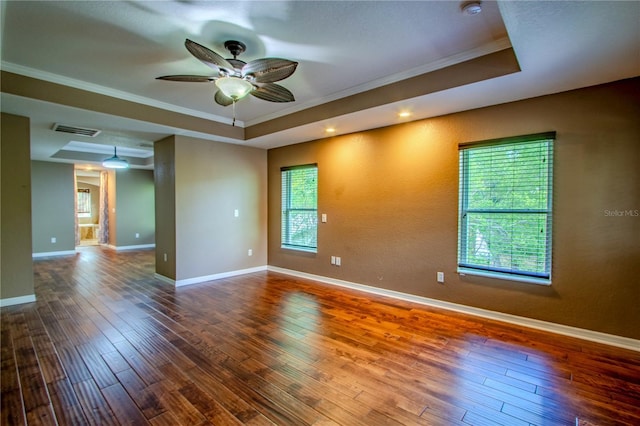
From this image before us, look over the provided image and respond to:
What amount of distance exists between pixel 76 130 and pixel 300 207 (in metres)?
3.81

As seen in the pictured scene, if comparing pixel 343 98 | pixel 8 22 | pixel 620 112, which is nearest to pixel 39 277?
pixel 8 22

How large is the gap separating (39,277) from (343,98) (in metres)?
6.26

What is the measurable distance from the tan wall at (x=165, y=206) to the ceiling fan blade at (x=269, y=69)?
2884mm

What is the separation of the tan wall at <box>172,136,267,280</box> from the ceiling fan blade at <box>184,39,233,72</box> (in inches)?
109

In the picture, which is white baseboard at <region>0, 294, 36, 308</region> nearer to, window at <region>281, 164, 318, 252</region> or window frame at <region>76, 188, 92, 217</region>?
window at <region>281, 164, 318, 252</region>

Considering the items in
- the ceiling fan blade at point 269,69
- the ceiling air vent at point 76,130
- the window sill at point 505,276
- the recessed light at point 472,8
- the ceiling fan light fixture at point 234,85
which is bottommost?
the window sill at point 505,276

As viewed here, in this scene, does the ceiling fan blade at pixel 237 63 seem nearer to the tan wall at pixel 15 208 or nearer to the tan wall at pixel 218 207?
the tan wall at pixel 218 207

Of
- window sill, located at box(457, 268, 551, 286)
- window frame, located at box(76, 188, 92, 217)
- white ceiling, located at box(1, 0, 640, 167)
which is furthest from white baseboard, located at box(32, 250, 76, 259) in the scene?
window sill, located at box(457, 268, 551, 286)

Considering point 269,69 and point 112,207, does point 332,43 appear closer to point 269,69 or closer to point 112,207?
point 269,69

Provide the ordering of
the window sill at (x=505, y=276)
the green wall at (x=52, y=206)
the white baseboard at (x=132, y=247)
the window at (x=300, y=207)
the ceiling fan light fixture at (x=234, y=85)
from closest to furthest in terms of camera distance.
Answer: the ceiling fan light fixture at (x=234, y=85) → the window sill at (x=505, y=276) → the window at (x=300, y=207) → the green wall at (x=52, y=206) → the white baseboard at (x=132, y=247)

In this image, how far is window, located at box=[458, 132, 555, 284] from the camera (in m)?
3.12

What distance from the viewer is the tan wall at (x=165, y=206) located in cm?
484

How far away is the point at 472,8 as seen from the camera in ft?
6.88

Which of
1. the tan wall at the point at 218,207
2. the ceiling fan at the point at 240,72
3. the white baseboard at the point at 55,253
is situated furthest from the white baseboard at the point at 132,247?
the ceiling fan at the point at 240,72
